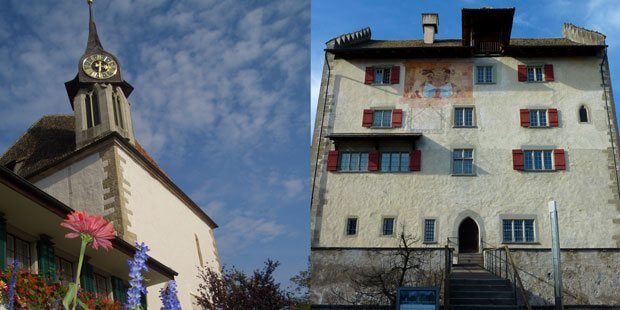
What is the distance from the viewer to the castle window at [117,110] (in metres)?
19.4

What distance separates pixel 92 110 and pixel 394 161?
7703mm

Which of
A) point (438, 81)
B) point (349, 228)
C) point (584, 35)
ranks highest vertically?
point (584, 35)

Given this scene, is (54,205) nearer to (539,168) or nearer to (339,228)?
(339,228)

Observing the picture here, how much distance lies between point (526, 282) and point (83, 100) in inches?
507

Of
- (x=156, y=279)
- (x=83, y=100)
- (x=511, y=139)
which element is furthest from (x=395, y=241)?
(x=83, y=100)

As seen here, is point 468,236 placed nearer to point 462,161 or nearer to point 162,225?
point 462,161

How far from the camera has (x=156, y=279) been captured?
10.3 m

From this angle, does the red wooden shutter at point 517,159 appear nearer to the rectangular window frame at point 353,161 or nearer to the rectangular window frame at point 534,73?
the rectangular window frame at point 534,73

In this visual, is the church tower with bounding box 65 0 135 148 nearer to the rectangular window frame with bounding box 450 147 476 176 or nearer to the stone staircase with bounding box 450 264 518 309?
the rectangular window frame with bounding box 450 147 476 176

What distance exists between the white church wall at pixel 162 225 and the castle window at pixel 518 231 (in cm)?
669

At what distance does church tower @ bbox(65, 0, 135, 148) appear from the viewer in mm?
19016

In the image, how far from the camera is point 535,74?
18125 mm

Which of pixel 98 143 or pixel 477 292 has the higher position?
pixel 98 143

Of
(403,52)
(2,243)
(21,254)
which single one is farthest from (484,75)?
(2,243)
